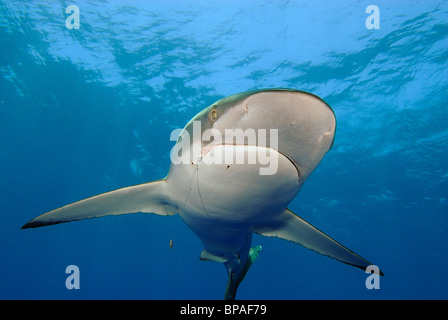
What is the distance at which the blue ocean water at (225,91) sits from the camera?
12711 millimetres

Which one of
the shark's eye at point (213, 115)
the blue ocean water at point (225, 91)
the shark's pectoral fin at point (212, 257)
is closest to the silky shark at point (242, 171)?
the shark's eye at point (213, 115)

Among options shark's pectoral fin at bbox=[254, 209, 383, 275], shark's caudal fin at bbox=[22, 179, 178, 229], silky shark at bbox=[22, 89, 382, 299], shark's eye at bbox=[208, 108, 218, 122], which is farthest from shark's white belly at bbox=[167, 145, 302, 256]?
shark's pectoral fin at bbox=[254, 209, 383, 275]

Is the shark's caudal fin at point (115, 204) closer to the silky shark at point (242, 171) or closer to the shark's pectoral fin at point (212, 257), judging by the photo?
the silky shark at point (242, 171)

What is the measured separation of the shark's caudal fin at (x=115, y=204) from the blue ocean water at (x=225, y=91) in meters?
11.7

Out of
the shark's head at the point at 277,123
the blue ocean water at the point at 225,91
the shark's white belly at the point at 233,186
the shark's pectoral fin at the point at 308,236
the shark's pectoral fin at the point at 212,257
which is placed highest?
the blue ocean water at the point at 225,91

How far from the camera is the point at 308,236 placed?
4.47m

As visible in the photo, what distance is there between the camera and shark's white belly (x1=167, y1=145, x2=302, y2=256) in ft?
7.22

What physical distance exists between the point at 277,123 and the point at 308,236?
11.1 feet

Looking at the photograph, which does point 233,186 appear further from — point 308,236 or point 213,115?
point 308,236

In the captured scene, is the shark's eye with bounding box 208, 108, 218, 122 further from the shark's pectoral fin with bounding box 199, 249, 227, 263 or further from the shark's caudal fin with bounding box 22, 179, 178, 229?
the shark's pectoral fin with bounding box 199, 249, 227, 263

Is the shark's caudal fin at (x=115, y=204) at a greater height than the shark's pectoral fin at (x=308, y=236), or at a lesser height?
greater

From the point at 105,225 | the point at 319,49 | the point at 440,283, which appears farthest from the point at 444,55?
the point at 440,283

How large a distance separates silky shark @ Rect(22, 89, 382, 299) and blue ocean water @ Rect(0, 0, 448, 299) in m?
11.8
